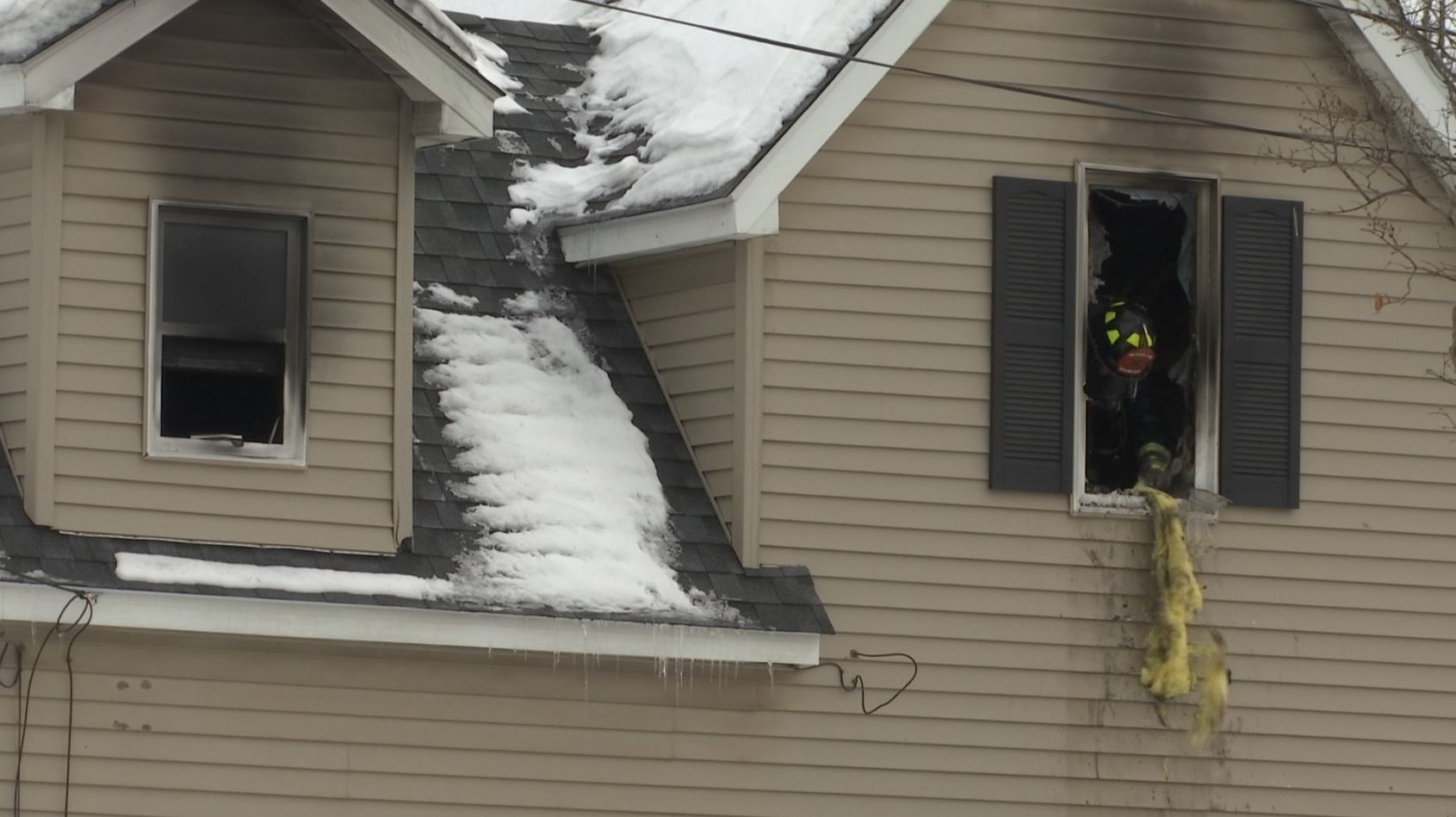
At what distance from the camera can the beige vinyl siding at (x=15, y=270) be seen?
10.9 m

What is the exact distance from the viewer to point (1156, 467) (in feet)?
44.0

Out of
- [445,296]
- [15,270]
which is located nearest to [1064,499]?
[445,296]

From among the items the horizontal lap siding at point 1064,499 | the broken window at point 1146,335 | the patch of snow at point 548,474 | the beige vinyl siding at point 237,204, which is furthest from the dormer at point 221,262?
the broken window at point 1146,335

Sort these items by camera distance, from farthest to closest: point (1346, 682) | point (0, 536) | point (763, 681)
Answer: point (1346, 682), point (763, 681), point (0, 536)

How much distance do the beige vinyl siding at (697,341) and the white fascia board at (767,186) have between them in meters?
0.18

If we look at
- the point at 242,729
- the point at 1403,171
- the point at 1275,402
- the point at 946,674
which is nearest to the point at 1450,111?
the point at 1403,171

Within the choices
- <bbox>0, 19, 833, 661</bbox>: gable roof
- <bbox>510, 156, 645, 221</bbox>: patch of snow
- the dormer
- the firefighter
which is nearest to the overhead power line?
<bbox>510, 156, 645, 221</bbox>: patch of snow

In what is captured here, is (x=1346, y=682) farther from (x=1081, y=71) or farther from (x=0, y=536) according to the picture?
(x=0, y=536)

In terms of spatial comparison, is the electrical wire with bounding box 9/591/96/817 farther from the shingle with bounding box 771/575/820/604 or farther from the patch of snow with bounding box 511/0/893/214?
the patch of snow with bounding box 511/0/893/214

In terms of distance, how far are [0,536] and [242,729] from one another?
1.30 m

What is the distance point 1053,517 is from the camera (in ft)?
42.1

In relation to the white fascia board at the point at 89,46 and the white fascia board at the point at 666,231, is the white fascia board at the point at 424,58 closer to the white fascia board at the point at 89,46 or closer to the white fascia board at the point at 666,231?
the white fascia board at the point at 89,46

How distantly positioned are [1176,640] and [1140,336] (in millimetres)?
1544

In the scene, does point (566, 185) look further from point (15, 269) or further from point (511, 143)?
point (15, 269)
